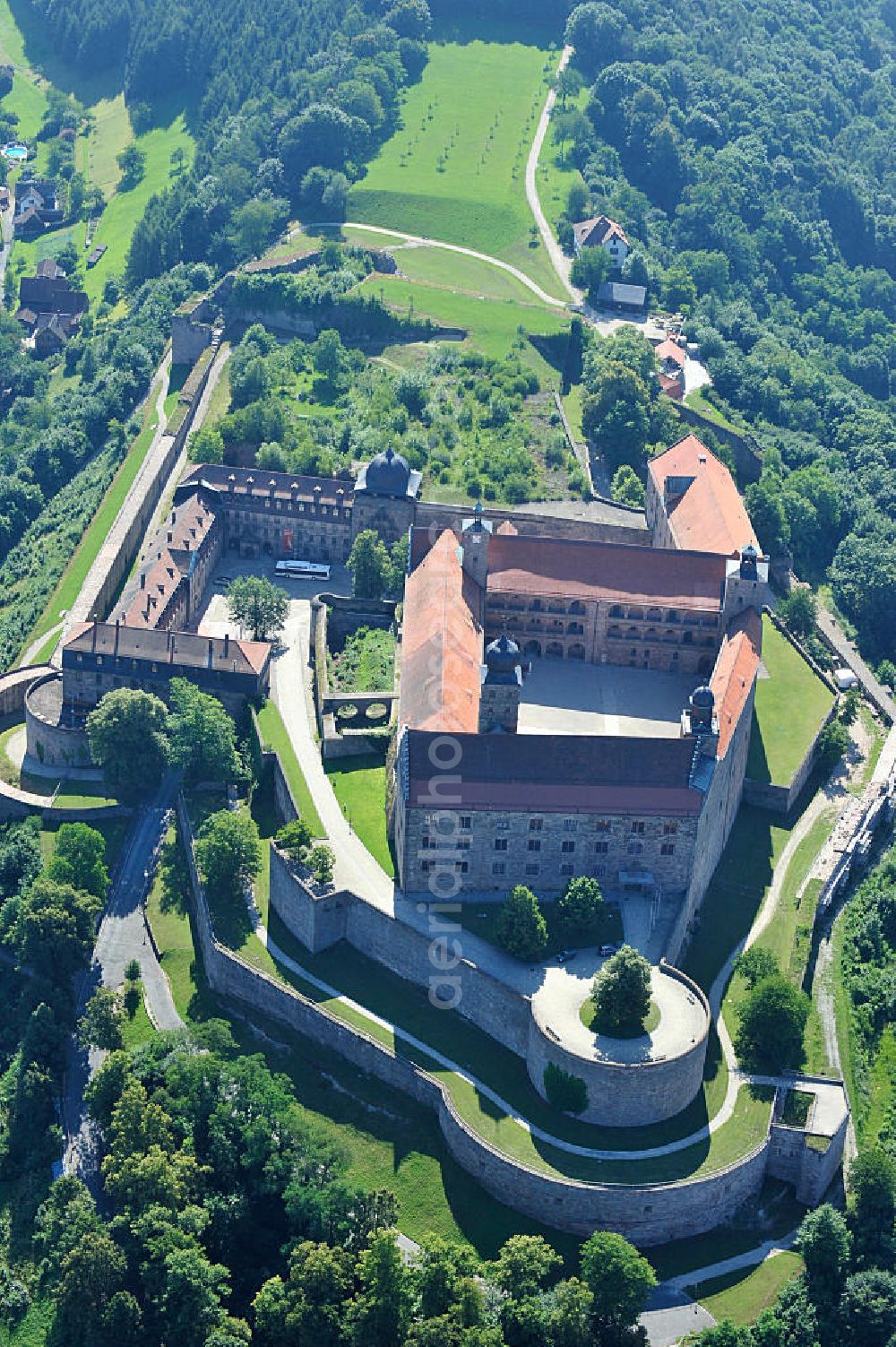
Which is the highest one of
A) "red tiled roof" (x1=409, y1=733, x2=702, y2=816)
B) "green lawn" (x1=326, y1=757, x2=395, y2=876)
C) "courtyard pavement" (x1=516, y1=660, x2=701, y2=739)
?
"red tiled roof" (x1=409, y1=733, x2=702, y2=816)

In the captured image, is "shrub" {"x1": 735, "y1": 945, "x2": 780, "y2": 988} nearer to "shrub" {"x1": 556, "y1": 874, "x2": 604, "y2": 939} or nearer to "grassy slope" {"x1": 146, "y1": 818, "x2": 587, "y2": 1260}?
"shrub" {"x1": 556, "y1": 874, "x2": 604, "y2": 939}

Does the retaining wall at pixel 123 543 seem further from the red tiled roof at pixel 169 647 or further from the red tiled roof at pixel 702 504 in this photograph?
the red tiled roof at pixel 702 504

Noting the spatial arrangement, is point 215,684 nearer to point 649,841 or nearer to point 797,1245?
point 649,841

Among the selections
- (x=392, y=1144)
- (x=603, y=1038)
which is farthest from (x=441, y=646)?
(x=392, y=1144)

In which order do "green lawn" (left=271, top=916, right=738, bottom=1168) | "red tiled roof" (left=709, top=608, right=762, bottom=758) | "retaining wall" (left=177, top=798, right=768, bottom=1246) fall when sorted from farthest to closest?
"red tiled roof" (left=709, top=608, right=762, bottom=758), "green lawn" (left=271, top=916, right=738, bottom=1168), "retaining wall" (left=177, top=798, right=768, bottom=1246)

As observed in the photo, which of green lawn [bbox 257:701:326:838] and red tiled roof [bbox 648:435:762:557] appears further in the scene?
red tiled roof [bbox 648:435:762:557]

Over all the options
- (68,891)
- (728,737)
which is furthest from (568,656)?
(68,891)

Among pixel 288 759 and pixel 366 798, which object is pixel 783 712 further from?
pixel 288 759

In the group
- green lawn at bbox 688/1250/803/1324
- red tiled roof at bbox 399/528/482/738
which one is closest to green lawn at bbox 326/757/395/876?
red tiled roof at bbox 399/528/482/738
